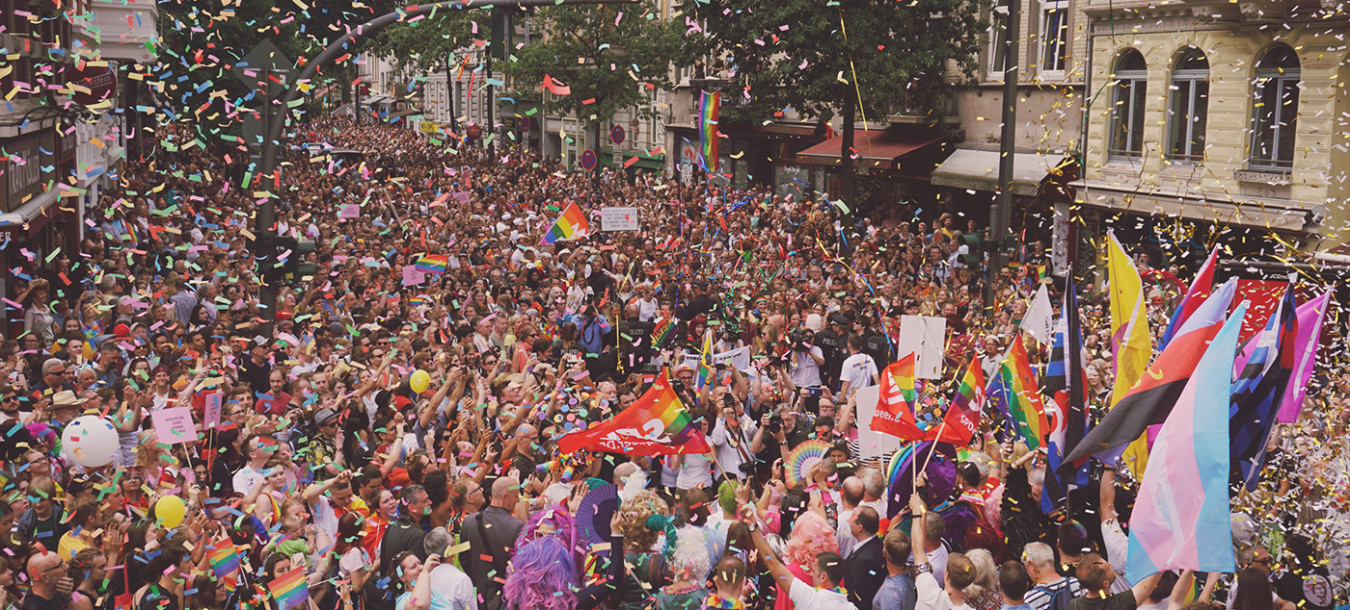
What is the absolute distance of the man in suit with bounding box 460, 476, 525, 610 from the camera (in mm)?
7344

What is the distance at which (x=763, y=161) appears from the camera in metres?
39.9

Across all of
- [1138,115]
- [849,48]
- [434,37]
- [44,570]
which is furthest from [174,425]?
[434,37]

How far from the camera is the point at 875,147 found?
3003 centimetres

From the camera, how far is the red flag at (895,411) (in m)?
8.97

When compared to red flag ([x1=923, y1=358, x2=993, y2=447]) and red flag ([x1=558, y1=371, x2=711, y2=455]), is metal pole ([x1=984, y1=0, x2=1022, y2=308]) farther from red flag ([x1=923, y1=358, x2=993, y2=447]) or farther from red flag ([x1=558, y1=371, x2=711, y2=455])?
red flag ([x1=558, y1=371, x2=711, y2=455])

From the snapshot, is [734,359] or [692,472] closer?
[692,472]

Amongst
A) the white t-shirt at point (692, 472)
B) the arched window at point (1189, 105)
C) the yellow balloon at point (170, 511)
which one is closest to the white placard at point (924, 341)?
the white t-shirt at point (692, 472)

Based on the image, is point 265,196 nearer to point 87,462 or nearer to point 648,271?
point 87,462

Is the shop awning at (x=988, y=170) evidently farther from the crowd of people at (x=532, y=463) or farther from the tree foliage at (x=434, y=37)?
the tree foliage at (x=434, y=37)

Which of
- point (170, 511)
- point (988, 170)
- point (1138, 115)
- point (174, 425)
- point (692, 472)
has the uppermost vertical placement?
point (1138, 115)

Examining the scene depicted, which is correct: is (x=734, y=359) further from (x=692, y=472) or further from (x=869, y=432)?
(x=869, y=432)

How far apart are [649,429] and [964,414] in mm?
2123

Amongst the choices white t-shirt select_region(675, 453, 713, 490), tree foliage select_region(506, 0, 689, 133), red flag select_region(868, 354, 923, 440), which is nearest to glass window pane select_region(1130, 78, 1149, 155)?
red flag select_region(868, 354, 923, 440)

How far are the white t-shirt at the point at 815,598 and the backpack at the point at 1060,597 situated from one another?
3.51 feet
